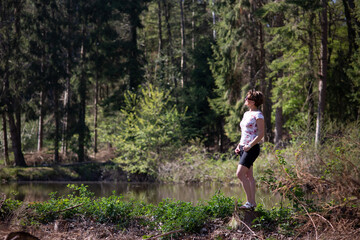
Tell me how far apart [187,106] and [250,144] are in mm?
16976

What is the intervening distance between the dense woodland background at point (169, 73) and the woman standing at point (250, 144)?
32.5ft

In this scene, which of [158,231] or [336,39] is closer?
[158,231]

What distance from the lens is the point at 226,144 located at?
33.4 m

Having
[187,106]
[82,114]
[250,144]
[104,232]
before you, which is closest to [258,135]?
[250,144]

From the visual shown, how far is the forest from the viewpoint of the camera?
595cm

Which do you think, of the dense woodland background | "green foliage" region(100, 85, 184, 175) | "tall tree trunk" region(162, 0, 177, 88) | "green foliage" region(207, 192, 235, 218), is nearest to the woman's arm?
"green foliage" region(207, 192, 235, 218)

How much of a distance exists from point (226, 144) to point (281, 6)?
734 inches

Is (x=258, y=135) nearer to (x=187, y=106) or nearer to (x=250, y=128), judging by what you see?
(x=250, y=128)

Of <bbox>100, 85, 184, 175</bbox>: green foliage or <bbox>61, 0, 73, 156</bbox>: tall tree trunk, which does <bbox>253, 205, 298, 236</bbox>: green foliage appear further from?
<bbox>61, 0, 73, 156</bbox>: tall tree trunk

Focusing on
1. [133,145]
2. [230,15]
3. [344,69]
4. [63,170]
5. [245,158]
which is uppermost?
[230,15]

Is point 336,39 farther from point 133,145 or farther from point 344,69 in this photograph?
point 133,145

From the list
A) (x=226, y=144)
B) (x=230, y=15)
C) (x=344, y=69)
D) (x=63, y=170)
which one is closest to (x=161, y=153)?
(x=63, y=170)

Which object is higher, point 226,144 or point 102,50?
point 102,50

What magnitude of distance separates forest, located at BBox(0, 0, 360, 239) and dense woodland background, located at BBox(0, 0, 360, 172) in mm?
84
